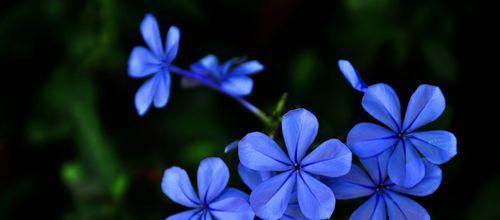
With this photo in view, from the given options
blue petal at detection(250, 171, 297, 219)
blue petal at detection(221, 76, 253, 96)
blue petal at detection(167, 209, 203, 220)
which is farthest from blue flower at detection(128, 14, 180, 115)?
blue petal at detection(250, 171, 297, 219)

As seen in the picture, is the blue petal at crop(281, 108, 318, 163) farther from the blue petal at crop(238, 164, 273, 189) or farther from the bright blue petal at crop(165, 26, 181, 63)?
the bright blue petal at crop(165, 26, 181, 63)

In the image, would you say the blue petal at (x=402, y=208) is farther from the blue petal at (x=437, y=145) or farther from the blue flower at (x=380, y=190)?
the blue petal at (x=437, y=145)

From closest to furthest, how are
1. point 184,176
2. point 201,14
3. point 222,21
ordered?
point 184,176
point 201,14
point 222,21

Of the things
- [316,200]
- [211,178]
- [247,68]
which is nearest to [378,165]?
[316,200]

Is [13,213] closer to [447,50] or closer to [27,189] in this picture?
[27,189]

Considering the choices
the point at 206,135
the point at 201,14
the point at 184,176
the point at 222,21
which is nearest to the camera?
the point at 184,176

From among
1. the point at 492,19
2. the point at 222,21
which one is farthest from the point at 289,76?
the point at 492,19
